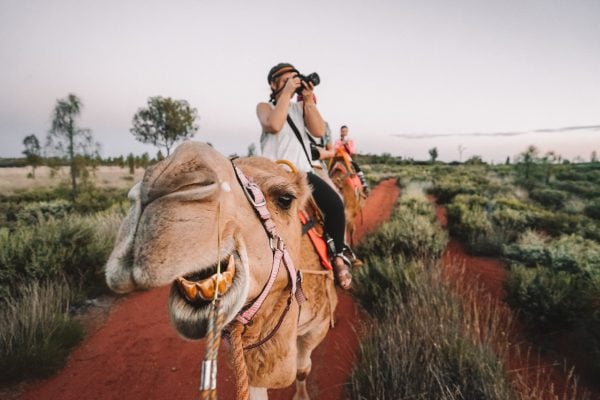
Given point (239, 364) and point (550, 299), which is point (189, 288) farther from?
point (550, 299)

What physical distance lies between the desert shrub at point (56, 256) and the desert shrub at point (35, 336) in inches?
20.7

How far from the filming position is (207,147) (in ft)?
4.02

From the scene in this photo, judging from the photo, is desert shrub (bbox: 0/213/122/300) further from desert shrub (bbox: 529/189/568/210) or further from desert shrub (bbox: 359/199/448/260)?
desert shrub (bbox: 529/189/568/210)

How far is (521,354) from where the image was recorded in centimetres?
420

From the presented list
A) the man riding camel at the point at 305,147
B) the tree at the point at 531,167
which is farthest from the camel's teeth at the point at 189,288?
the tree at the point at 531,167

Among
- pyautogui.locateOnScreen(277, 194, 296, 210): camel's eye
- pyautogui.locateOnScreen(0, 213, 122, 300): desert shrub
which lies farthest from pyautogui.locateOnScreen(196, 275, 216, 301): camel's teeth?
pyautogui.locateOnScreen(0, 213, 122, 300): desert shrub

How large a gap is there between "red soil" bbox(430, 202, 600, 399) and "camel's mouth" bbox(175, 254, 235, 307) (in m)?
2.48

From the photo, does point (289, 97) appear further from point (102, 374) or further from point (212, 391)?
point (102, 374)

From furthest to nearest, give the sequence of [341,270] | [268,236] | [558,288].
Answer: [558,288] < [341,270] < [268,236]

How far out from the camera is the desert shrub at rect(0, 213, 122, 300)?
5.27m

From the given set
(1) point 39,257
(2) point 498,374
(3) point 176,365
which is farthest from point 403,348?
(1) point 39,257

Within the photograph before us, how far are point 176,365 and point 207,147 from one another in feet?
13.2

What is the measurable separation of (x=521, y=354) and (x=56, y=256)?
7.56 m

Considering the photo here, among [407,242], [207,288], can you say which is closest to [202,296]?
[207,288]
